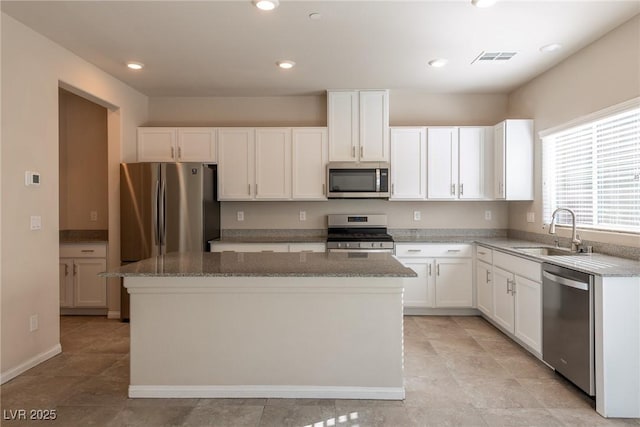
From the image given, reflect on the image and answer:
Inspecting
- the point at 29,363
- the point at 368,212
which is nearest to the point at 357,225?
the point at 368,212

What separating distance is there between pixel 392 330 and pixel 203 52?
9.46 ft

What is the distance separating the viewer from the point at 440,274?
4.54 metres

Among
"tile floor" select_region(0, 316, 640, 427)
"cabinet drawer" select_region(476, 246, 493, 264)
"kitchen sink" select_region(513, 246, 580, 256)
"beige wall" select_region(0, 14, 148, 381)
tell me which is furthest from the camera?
"cabinet drawer" select_region(476, 246, 493, 264)

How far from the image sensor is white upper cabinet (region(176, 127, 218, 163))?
15.8 feet

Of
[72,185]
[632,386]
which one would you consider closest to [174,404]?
[632,386]

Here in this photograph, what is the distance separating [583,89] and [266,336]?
11.0 feet

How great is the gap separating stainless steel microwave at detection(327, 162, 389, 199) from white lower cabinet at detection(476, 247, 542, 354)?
53.5 inches

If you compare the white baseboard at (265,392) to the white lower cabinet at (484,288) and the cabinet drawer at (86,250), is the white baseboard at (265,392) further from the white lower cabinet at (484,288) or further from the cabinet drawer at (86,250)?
the cabinet drawer at (86,250)

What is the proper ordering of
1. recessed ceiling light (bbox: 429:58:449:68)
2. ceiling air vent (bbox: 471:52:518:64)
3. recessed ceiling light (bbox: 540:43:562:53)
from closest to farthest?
recessed ceiling light (bbox: 540:43:562:53) → ceiling air vent (bbox: 471:52:518:64) → recessed ceiling light (bbox: 429:58:449:68)

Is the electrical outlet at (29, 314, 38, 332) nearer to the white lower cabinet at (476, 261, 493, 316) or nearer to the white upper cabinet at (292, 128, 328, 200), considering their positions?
the white upper cabinet at (292, 128, 328, 200)

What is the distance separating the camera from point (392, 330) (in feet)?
8.37

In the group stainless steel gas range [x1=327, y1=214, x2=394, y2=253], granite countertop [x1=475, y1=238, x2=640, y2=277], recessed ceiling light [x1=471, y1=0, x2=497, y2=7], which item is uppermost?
recessed ceiling light [x1=471, y1=0, x2=497, y2=7]

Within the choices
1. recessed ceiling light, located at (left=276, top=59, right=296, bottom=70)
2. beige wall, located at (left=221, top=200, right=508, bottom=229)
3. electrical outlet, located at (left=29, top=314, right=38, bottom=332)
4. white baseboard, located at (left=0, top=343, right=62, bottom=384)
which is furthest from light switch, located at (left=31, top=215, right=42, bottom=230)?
recessed ceiling light, located at (left=276, top=59, right=296, bottom=70)

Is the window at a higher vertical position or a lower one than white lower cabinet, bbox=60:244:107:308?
higher
